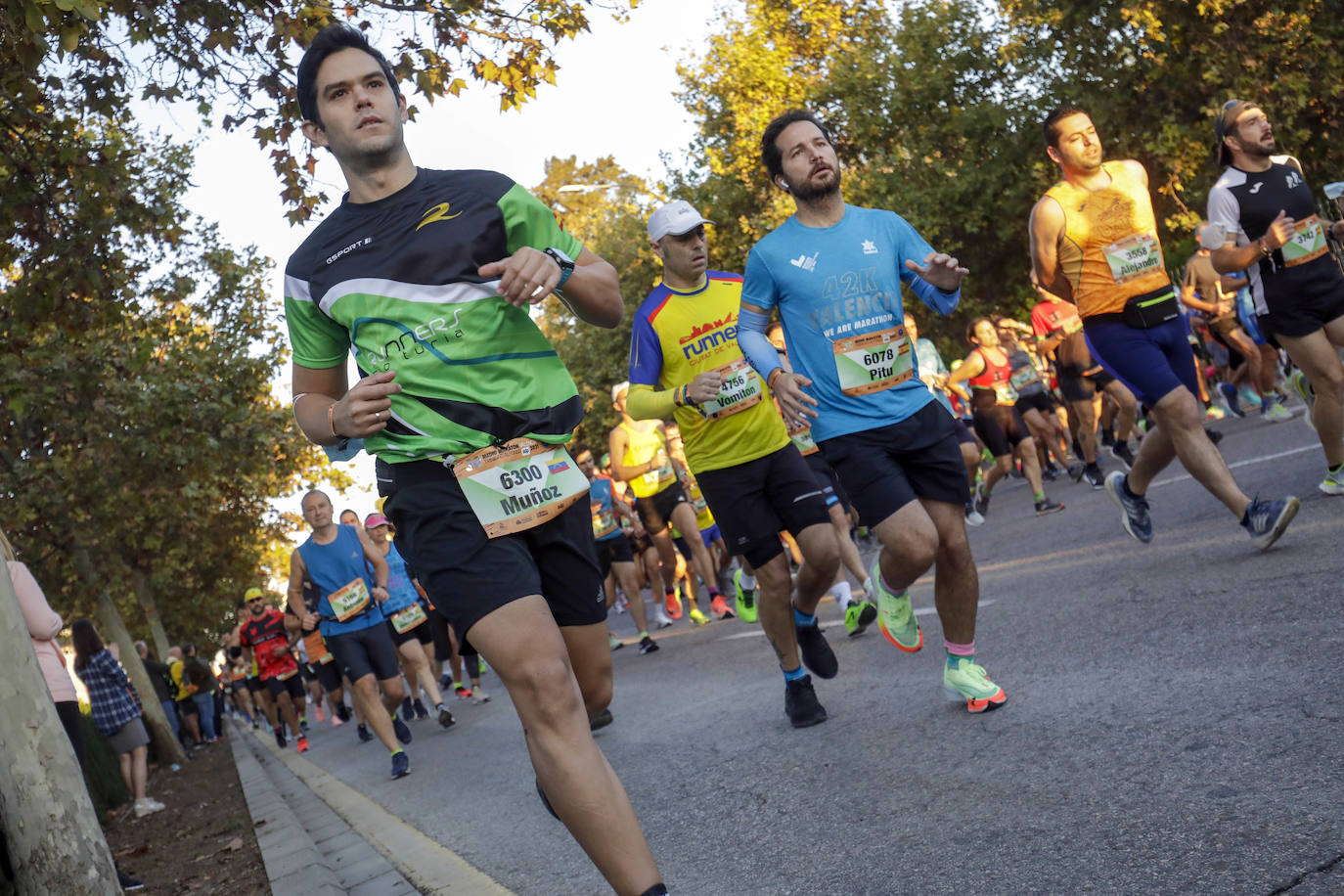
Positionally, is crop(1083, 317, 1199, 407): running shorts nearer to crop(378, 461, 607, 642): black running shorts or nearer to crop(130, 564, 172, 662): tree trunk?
crop(378, 461, 607, 642): black running shorts

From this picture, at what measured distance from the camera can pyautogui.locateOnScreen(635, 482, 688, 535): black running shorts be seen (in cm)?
1427

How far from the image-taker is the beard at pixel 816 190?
17.8ft

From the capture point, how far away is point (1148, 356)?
6.70 m

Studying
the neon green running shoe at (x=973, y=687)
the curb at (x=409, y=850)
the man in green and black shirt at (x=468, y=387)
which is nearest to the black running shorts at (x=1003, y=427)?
the curb at (x=409, y=850)

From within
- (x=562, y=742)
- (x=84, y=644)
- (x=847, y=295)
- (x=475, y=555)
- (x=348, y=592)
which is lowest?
(x=562, y=742)

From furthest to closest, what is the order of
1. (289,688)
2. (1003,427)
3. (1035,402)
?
(289,688) < (1035,402) < (1003,427)

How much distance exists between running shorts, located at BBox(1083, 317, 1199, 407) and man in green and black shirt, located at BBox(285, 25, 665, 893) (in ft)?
13.1

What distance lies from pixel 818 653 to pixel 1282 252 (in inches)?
128

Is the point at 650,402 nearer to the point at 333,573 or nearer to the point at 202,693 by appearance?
the point at 333,573

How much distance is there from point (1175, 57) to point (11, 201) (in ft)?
64.0

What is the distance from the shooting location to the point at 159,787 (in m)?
16.4

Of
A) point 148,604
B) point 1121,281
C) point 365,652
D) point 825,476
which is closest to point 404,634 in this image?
point 365,652

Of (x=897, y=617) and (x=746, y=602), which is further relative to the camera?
(x=746, y=602)

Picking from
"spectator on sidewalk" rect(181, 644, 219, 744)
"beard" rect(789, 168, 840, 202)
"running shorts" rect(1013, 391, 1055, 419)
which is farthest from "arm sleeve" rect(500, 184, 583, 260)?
"spectator on sidewalk" rect(181, 644, 219, 744)
